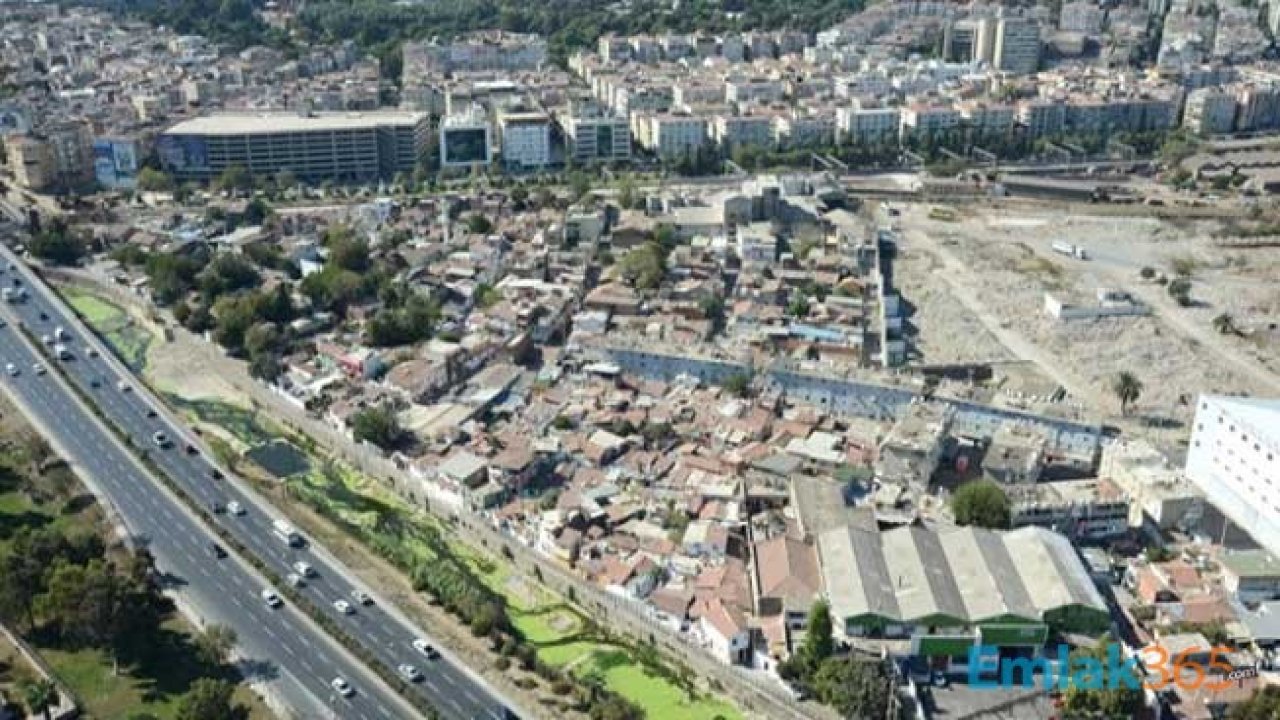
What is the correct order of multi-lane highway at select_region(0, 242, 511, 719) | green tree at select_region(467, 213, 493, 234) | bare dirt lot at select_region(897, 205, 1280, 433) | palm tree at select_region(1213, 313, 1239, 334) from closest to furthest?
1. multi-lane highway at select_region(0, 242, 511, 719)
2. bare dirt lot at select_region(897, 205, 1280, 433)
3. palm tree at select_region(1213, 313, 1239, 334)
4. green tree at select_region(467, 213, 493, 234)

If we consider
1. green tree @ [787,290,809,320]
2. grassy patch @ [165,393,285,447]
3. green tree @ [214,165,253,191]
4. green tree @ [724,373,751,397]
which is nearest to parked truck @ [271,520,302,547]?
grassy patch @ [165,393,285,447]

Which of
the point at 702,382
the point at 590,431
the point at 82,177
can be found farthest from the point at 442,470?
the point at 82,177

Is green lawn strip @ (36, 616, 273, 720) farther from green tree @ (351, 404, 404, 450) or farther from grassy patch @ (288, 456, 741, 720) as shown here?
green tree @ (351, 404, 404, 450)

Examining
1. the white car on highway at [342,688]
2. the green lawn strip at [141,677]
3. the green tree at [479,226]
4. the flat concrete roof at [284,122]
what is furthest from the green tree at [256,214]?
the white car on highway at [342,688]

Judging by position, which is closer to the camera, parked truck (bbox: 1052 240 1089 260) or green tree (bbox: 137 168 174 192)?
parked truck (bbox: 1052 240 1089 260)

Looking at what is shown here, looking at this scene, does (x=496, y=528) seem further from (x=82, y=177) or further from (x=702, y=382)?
(x=82, y=177)

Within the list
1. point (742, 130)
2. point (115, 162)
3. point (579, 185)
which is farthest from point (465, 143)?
point (115, 162)
